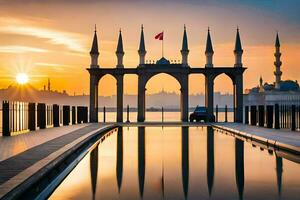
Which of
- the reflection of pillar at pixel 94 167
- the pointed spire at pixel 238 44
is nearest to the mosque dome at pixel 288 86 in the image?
the pointed spire at pixel 238 44

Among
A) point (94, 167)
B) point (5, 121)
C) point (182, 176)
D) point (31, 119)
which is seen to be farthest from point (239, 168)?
point (31, 119)

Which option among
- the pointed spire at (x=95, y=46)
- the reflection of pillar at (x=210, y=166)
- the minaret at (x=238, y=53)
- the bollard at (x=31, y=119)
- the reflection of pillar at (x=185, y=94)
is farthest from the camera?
the pointed spire at (x=95, y=46)

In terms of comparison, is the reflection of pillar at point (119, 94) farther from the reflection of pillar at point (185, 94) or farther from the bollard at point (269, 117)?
the bollard at point (269, 117)

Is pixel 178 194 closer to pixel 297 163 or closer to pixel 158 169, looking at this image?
pixel 158 169

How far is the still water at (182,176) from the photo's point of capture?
8.90m

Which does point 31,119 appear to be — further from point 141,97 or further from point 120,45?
point 120,45

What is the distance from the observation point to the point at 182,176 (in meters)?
11.1

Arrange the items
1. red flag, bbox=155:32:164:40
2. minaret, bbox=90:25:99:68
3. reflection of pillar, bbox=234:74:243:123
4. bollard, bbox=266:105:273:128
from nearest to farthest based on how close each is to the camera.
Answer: bollard, bbox=266:105:273:128, reflection of pillar, bbox=234:74:243:123, minaret, bbox=90:25:99:68, red flag, bbox=155:32:164:40

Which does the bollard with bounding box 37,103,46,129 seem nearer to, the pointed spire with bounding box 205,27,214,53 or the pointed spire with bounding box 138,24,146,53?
the pointed spire with bounding box 138,24,146,53

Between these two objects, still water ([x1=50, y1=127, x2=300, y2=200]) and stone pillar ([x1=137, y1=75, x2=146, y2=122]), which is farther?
stone pillar ([x1=137, y1=75, x2=146, y2=122])

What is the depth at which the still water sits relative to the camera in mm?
8898

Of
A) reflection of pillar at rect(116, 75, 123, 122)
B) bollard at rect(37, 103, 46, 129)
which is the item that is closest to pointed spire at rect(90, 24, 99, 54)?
reflection of pillar at rect(116, 75, 123, 122)

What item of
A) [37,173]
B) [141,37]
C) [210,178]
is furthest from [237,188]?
[141,37]

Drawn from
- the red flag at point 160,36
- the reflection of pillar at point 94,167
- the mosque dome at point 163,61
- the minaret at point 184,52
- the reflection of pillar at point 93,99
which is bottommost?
the reflection of pillar at point 94,167
